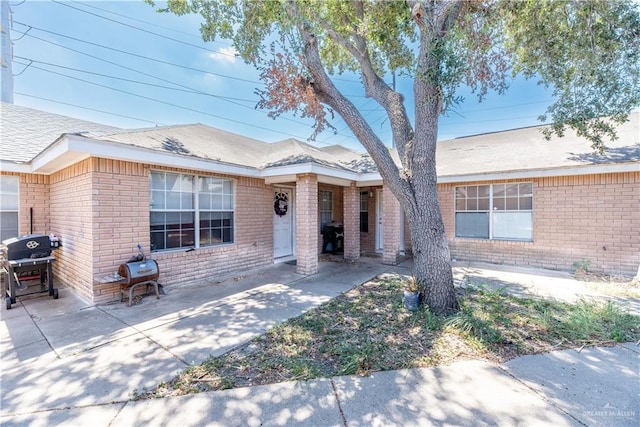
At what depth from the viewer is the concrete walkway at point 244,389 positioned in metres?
2.37

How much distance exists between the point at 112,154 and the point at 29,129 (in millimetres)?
5712

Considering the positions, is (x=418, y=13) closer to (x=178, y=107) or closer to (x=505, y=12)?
(x=505, y=12)

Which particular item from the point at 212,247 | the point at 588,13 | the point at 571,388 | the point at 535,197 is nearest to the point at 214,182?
the point at 212,247

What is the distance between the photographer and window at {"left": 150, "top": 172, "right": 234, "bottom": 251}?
6.11m

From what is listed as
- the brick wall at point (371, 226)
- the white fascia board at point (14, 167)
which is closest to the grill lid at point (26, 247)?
the white fascia board at point (14, 167)

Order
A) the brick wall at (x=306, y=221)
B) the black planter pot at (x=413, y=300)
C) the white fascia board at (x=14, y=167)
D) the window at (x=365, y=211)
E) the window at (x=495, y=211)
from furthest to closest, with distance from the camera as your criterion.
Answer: the window at (x=365, y=211) → the window at (x=495, y=211) → the brick wall at (x=306, y=221) → the white fascia board at (x=14, y=167) → the black planter pot at (x=413, y=300)

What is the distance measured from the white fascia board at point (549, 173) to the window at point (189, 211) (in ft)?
22.4

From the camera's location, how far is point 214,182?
282 inches

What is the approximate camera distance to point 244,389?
2.74 metres

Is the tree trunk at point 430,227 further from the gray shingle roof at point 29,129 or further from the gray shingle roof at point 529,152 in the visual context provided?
the gray shingle roof at point 29,129

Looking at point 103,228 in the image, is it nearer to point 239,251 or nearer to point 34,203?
point 239,251

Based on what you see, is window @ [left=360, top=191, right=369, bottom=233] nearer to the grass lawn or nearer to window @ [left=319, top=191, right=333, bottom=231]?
window @ [left=319, top=191, right=333, bottom=231]

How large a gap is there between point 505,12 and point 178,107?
57.5ft

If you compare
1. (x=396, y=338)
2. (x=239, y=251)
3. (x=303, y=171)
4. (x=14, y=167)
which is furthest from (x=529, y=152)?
(x=14, y=167)
